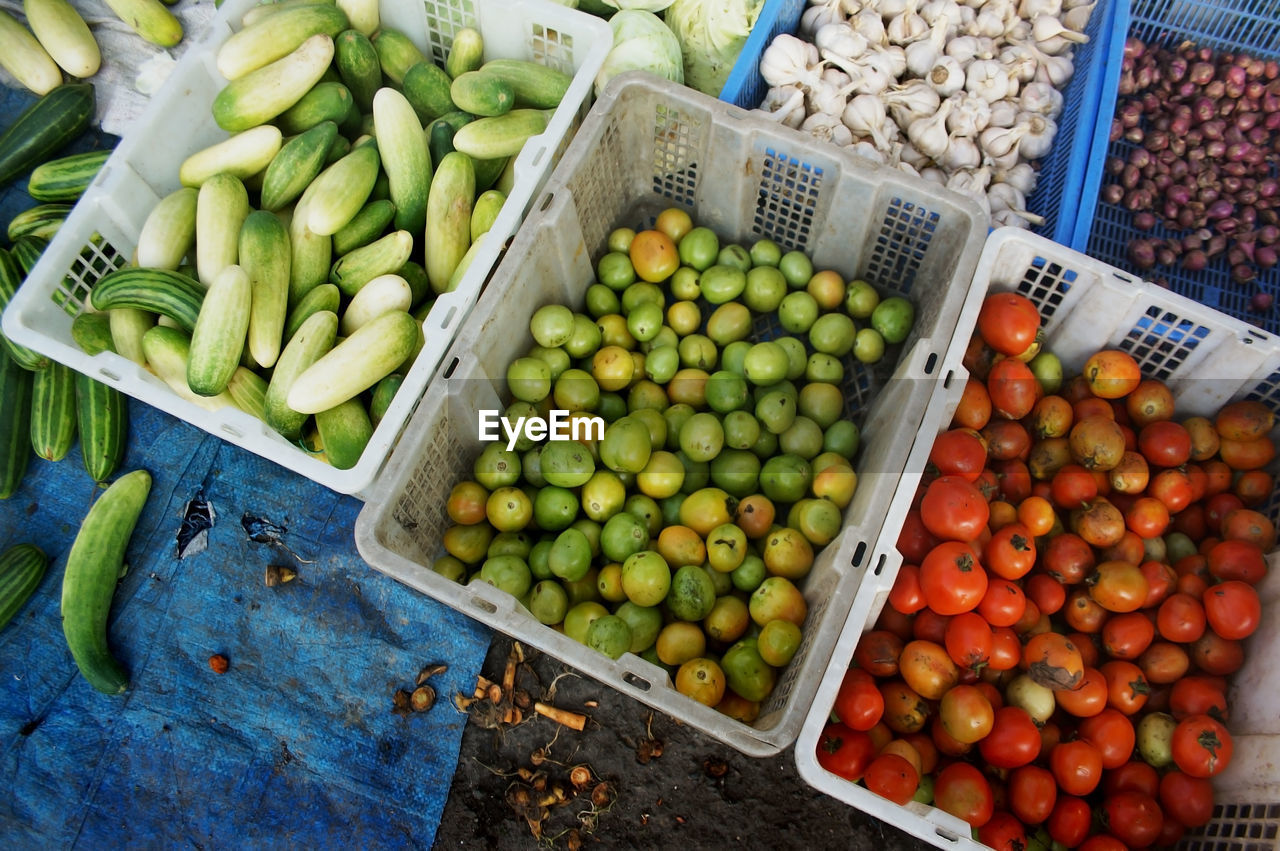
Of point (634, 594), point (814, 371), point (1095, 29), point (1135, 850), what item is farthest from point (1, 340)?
point (1095, 29)

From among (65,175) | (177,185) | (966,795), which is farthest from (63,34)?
(966,795)

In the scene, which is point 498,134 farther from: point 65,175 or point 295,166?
point 65,175

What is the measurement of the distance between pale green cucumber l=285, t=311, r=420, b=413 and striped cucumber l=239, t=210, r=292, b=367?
0.15 metres

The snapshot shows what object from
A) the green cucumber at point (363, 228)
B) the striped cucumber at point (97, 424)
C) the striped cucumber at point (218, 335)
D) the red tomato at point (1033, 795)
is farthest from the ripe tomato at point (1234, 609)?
the striped cucumber at point (97, 424)

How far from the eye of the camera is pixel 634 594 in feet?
6.04

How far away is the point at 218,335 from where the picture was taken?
1785 millimetres

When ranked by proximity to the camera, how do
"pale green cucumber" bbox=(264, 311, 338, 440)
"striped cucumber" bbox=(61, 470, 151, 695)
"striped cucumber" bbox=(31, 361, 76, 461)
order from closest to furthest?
"pale green cucumber" bbox=(264, 311, 338, 440) → "striped cucumber" bbox=(61, 470, 151, 695) → "striped cucumber" bbox=(31, 361, 76, 461)

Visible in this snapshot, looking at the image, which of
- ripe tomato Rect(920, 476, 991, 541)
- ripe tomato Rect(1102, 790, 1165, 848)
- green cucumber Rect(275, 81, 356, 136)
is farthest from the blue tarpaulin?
ripe tomato Rect(1102, 790, 1165, 848)

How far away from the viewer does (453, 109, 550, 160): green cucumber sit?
82.7 inches

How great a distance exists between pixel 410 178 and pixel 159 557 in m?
1.34

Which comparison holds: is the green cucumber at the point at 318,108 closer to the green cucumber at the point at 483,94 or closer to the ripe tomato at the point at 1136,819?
the green cucumber at the point at 483,94

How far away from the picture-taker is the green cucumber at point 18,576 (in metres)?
2.22

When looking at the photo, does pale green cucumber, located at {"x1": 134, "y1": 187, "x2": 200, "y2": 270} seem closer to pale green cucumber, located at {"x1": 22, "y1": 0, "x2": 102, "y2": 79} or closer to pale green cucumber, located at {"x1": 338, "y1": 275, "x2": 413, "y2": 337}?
pale green cucumber, located at {"x1": 338, "y1": 275, "x2": 413, "y2": 337}

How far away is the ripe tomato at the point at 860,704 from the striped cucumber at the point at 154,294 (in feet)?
5.62
